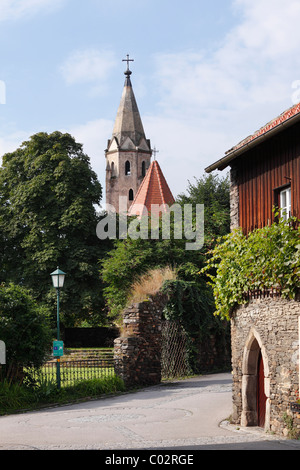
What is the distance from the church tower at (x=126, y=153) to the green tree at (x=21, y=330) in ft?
160

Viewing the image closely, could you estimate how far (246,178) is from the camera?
1456cm

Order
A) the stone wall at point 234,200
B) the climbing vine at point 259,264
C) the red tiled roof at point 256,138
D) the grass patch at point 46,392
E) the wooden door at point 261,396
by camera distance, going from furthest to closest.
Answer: the grass patch at point 46,392, the stone wall at point 234,200, the wooden door at point 261,396, the red tiled roof at point 256,138, the climbing vine at point 259,264

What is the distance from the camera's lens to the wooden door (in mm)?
13695

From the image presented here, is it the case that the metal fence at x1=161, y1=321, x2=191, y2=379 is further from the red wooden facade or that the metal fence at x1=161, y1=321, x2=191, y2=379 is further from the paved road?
the red wooden facade

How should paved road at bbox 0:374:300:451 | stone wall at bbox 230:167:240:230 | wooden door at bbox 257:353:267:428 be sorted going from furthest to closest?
stone wall at bbox 230:167:240:230 → wooden door at bbox 257:353:267:428 → paved road at bbox 0:374:300:451

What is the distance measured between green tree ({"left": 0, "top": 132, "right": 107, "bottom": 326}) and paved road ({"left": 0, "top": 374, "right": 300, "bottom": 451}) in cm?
1982

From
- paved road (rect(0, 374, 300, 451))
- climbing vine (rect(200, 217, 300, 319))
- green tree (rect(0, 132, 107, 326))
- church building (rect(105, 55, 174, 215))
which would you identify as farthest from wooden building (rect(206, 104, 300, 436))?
church building (rect(105, 55, 174, 215))

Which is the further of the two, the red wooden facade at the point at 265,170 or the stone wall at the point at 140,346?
the stone wall at the point at 140,346

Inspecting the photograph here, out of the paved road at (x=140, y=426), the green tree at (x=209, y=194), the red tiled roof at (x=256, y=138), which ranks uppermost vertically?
the green tree at (x=209, y=194)

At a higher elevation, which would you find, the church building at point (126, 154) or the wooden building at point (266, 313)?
the church building at point (126, 154)

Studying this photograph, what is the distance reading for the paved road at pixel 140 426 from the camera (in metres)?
11.4

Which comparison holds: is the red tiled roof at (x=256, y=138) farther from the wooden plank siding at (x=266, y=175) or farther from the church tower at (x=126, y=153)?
the church tower at (x=126, y=153)

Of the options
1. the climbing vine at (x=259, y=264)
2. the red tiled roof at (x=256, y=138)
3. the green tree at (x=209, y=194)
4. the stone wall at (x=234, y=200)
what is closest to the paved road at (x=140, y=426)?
the climbing vine at (x=259, y=264)

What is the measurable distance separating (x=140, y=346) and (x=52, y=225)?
1918 cm
